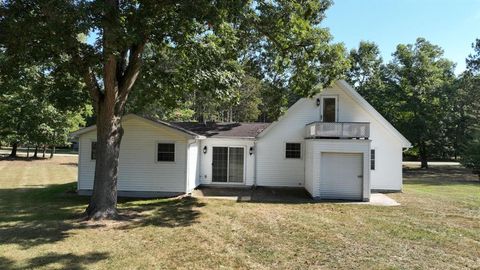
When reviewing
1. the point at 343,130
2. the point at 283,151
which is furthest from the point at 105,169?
the point at 283,151

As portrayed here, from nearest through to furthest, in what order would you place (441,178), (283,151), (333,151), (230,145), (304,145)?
(333,151)
(304,145)
(283,151)
(230,145)
(441,178)

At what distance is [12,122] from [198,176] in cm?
2430

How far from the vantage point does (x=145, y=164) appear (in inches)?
656

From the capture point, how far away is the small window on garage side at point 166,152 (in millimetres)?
16656

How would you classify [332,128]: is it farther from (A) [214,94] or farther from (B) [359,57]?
(B) [359,57]

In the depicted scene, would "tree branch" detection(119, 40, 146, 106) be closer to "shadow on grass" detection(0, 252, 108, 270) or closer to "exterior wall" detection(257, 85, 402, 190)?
"shadow on grass" detection(0, 252, 108, 270)

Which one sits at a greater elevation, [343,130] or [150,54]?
→ [150,54]

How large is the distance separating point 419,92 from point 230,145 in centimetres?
2397

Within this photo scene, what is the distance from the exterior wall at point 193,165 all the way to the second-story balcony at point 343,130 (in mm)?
5614

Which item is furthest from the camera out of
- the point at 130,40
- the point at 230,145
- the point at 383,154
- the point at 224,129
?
Result: the point at 224,129

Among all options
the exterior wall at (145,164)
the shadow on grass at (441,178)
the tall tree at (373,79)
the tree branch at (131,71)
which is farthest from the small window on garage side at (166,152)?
the tall tree at (373,79)

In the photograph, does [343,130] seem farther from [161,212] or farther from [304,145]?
[161,212]

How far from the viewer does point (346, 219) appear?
12.0 metres

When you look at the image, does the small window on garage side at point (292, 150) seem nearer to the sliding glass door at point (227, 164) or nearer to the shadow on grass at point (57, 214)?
the sliding glass door at point (227, 164)
